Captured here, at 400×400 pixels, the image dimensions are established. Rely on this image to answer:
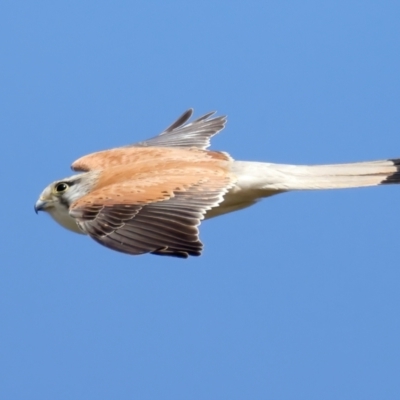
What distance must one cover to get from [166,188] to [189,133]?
9.24ft

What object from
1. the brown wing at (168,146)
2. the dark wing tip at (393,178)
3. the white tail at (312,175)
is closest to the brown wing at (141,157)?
the brown wing at (168,146)

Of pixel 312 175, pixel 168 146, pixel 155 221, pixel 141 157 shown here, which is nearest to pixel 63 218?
pixel 141 157

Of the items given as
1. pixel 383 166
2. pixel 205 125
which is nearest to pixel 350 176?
pixel 383 166

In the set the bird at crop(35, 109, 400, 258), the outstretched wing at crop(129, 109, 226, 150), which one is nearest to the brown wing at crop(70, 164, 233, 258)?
the bird at crop(35, 109, 400, 258)

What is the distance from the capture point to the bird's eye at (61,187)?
343 inches

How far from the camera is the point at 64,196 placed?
8.65 m

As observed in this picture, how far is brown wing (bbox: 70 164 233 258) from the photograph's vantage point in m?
7.12

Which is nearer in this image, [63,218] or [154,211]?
[154,211]

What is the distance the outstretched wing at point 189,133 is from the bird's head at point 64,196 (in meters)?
1.76

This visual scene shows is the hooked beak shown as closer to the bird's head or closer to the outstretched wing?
the bird's head

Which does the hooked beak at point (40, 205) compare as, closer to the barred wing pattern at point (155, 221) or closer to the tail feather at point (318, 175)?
the barred wing pattern at point (155, 221)

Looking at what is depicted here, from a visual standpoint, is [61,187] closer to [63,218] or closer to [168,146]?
[63,218]

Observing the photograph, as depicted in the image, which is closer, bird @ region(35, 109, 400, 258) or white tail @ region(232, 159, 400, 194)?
bird @ region(35, 109, 400, 258)

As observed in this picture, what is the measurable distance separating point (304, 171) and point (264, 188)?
0.31 m
